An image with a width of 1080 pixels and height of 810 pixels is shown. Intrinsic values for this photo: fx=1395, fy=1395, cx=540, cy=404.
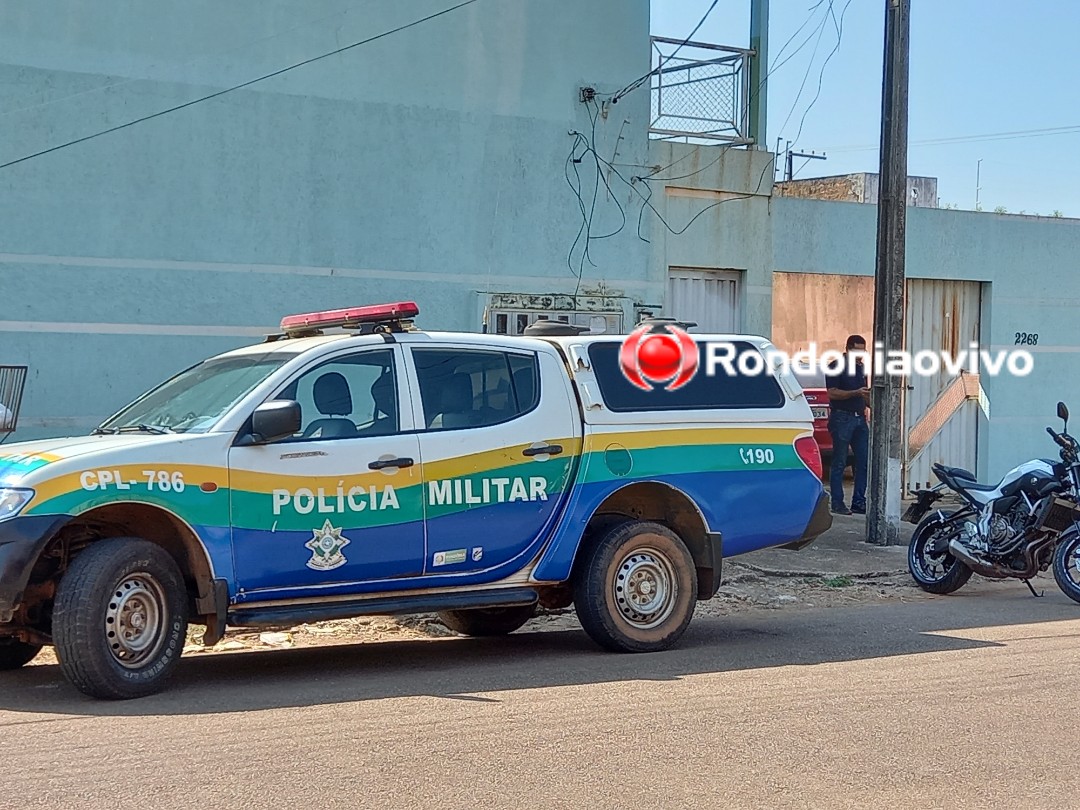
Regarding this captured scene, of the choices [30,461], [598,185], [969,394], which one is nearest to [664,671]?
[30,461]

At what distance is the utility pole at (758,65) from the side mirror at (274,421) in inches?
391

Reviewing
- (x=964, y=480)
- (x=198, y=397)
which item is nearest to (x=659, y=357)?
(x=198, y=397)

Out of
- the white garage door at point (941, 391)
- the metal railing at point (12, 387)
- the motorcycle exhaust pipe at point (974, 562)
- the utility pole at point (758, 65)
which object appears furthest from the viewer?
the white garage door at point (941, 391)

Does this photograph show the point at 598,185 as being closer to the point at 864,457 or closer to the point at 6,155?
the point at 864,457

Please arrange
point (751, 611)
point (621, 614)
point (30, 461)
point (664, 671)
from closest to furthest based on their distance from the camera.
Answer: point (30, 461) → point (664, 671) → point (621, 614) → point (751, 611)

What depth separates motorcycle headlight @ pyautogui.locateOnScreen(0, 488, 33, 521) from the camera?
643 cm

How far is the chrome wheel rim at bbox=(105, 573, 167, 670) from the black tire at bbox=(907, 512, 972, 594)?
687cm

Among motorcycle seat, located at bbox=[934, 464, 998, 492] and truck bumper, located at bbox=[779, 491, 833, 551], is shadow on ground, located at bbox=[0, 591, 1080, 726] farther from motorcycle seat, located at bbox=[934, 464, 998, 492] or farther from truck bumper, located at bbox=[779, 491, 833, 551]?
motorcycle seat, located at bbox=[934, 464, 998, 492]

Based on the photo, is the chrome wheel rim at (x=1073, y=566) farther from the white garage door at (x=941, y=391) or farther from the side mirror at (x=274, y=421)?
the white garage door at (x=941, y=391)

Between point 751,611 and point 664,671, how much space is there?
3234mm

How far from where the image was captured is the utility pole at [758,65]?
15586 mm

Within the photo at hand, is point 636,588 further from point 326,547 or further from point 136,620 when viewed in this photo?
point 136,620

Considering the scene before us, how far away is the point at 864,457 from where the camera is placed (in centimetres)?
1581

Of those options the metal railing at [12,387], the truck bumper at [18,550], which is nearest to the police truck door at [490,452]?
the truck bumper at [18,550]
